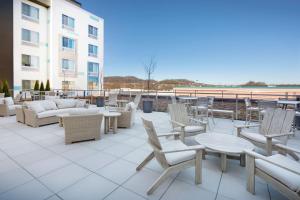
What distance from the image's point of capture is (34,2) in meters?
11.8

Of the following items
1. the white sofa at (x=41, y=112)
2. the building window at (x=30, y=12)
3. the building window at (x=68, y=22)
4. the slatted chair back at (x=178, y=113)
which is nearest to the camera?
the slatted chair back at (x=178, y=113)

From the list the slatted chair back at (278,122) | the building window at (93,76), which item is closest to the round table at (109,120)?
the slatted chair back at (278,122)

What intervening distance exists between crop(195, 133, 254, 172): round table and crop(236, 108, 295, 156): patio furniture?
36 cm

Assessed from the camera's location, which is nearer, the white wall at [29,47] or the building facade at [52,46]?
the white wall at [29,47]

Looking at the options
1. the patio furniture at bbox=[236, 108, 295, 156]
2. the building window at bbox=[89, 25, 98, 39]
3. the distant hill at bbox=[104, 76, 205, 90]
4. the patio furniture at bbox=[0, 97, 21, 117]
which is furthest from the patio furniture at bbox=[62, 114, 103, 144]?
the building window at bbox=[89, 25, 98, 39]

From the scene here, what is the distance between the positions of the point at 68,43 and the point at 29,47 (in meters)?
2.88

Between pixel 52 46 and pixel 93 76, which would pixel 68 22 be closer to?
pixel 52 46

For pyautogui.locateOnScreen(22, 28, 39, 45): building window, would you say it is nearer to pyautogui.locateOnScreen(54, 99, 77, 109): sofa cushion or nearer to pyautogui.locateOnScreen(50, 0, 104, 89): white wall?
pyautogui.locateOnScreen(50, 0, 104, 89): white wall

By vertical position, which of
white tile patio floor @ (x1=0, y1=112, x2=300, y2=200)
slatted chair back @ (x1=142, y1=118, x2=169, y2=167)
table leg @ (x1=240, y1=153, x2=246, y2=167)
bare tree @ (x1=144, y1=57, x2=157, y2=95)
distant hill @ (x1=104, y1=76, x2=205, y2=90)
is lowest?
white tile patio floor @ (x1=0, y1=112, x2=300, y2=200)

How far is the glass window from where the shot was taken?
13375mm

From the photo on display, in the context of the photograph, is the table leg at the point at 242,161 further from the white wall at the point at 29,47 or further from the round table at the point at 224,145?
the white wall at the point at 29,47

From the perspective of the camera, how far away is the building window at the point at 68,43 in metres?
13.2

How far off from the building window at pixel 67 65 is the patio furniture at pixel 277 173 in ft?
47.9

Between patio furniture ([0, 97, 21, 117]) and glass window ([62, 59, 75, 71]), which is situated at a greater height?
glass window ([62, 59, 75, 71])
